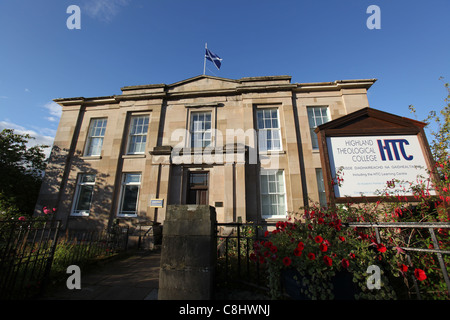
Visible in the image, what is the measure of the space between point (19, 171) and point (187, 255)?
51.7 feet

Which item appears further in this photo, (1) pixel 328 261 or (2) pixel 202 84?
(2) pixel 202 84

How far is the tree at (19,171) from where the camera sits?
1138 centimetres

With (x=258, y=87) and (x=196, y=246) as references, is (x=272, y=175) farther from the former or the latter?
(x=196, y=246)

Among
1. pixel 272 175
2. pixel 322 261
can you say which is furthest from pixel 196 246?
pixel 272 175

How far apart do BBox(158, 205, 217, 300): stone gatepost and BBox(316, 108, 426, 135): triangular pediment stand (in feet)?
13.8

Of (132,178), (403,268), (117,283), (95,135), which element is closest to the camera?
(403,268)

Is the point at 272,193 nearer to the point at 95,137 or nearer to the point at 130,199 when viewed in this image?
the point at 130,199

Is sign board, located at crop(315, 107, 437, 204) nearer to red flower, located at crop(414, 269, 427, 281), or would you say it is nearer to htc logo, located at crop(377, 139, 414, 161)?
htc logo, located at crop(377, 139, 414, 161)

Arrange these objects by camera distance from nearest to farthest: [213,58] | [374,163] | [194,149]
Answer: [374,163], [194,149], [213,58]

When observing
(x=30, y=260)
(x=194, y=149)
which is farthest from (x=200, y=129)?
(x=30, y=260)

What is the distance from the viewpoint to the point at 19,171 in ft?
39.7

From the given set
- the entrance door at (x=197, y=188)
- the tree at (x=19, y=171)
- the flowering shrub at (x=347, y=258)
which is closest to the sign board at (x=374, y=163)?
the flowering shrub at (x=347, y=258)

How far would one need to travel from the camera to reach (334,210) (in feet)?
13.4

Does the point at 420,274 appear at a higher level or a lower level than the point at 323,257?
lower
